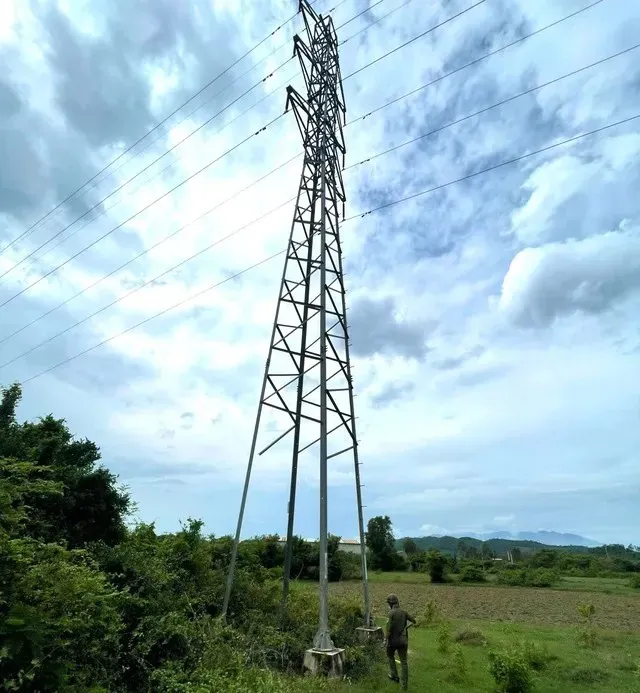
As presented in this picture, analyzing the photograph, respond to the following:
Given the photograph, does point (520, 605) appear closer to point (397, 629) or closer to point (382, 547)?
point (397, 629)

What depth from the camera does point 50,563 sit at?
26.8 ft

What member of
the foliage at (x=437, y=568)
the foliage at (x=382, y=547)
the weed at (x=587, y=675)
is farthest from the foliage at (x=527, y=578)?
the weed at (x=587, y=675)

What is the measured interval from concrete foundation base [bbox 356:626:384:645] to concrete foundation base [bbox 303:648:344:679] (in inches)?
89.8

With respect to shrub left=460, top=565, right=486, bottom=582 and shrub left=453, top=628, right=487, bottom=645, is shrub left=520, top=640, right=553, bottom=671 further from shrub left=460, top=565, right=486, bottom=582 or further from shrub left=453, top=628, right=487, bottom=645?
shrub left=460, top=565, right=486, bottom=582

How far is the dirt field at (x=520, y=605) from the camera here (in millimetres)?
26547

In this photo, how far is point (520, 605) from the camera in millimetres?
34344

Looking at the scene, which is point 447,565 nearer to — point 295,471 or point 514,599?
point 514,599

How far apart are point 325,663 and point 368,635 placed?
292cm

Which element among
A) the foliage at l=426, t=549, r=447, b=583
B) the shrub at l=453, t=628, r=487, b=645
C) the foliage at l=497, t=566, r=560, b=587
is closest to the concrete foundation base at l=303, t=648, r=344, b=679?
the shrub at l=453, t=628, r=487, b=645

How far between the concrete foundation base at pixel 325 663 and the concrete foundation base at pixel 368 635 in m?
2.28

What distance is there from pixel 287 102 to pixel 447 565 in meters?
59.4

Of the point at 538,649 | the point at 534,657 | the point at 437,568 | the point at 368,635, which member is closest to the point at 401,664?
the point at 368,635

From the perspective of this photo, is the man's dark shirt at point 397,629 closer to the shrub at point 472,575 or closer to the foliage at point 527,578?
the foliage at point 527,578

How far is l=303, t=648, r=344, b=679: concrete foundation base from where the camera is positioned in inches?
394
